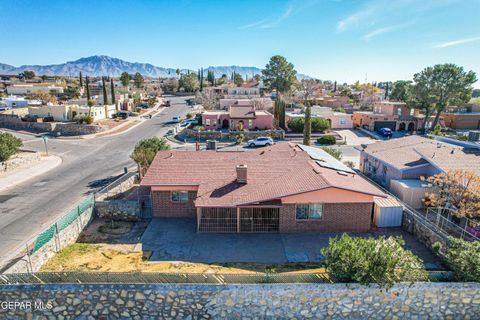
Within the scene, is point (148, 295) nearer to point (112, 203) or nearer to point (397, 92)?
point (112, 203)

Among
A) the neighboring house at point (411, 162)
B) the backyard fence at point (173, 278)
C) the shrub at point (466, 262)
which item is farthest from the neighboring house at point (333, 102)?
the backyard fence at point (173, 278)

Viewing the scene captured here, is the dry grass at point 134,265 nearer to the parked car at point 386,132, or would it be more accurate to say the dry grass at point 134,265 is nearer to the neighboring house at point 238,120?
the neighboring house at point 238,120

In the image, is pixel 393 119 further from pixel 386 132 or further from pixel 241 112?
pixel 241 112

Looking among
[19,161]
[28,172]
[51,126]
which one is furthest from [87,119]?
[28,172]

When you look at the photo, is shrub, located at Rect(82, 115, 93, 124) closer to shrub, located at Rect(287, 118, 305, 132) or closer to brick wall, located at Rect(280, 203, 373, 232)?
shrub, located at Rect(287, 118, 305, 132)

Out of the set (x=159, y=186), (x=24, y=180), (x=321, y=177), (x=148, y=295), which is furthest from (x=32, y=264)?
(x=24, y=180)
